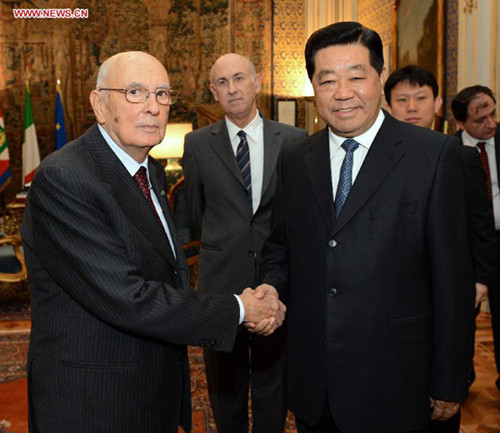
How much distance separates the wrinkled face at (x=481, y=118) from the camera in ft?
12.9

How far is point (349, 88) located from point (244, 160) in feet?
4.84

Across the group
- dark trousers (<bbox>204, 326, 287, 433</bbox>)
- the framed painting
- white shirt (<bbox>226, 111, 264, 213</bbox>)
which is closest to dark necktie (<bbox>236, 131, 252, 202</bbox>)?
white shirt (<bbox>226, 111, 264, 213</bbox>)

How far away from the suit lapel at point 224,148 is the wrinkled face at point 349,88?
1345 mm

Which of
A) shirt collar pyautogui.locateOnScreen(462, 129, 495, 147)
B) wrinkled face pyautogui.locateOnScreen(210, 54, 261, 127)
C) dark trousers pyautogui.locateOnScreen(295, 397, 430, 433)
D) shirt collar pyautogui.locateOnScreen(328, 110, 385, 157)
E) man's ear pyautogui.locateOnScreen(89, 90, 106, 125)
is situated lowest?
dark trousers pyautogui.locateOnScreen(295, 397, 430, 433)

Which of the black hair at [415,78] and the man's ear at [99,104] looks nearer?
the man's ear at [99,104]

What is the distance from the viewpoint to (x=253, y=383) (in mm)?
3305

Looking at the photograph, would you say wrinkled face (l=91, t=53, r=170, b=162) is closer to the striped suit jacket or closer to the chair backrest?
the striped suit jacket

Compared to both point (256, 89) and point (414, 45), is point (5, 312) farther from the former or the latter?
point (414, 45)

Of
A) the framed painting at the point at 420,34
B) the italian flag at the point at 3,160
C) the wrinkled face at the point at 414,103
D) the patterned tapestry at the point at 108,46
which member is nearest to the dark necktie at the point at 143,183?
the wrinkled face at the point at 414,103

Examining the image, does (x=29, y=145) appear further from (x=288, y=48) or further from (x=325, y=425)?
(x=325, y=425)

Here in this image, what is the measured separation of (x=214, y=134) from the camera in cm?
348

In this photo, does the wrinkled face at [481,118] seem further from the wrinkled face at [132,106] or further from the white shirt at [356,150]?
the wrinkled face at [132,106]

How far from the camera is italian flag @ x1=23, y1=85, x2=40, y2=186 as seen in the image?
8.70m

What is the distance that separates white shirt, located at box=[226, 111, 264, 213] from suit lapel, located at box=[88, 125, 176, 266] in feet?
4.69
